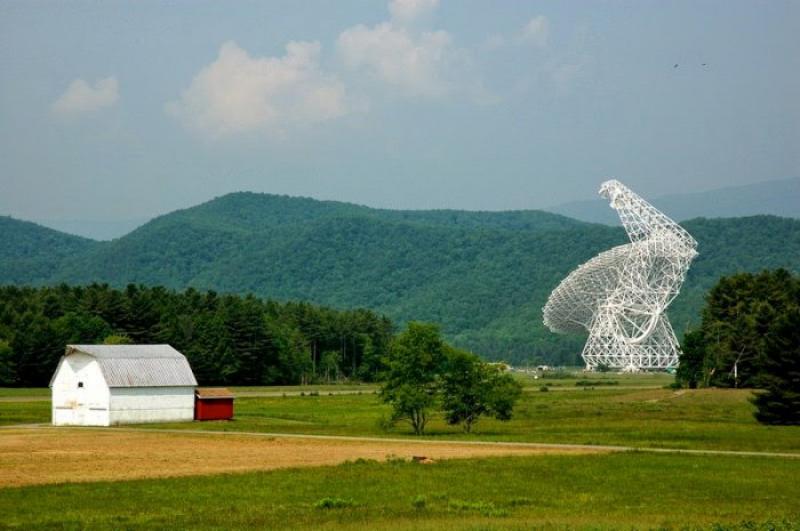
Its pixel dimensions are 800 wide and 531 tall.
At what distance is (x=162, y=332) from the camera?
12569 centimetres

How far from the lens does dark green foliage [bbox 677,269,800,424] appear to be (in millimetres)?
67188

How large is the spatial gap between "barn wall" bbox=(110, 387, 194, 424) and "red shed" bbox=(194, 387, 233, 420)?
45 centimetres

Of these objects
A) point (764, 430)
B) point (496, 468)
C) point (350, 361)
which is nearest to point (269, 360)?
point (350, 361)

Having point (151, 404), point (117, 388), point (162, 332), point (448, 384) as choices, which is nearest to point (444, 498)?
point (448, 384)

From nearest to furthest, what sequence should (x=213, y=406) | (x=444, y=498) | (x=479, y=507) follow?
1. (x=479, y=507)
2. (x=444, y=498)
3. (x=213, y=406)

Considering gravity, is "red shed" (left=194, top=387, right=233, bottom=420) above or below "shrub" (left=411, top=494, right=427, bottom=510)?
above

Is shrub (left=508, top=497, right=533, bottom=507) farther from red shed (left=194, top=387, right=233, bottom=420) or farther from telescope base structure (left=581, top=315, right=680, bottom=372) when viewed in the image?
telescope base structure (left=581, top=315, right=680, bottom=372)

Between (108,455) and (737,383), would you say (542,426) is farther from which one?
(737,383)

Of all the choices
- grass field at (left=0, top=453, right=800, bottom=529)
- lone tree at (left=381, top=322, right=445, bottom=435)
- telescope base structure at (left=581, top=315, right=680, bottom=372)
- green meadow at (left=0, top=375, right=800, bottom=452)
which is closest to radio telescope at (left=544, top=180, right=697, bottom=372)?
telescope base structure at (left=581, top=315, right=680, bottom=372)

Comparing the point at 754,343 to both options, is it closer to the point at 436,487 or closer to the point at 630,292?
the point at 630,292

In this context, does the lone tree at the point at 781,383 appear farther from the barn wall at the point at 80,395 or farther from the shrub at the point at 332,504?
the shrub at the point at 332,504

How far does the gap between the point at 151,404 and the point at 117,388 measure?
8.35 ft

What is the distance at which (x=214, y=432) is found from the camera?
63438mm

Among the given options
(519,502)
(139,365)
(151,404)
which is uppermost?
(139,365)
